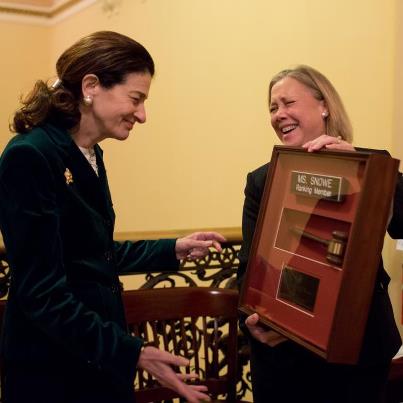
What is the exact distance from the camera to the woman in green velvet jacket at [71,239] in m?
1.04

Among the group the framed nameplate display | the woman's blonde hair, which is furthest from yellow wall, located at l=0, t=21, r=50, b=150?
the framed nameplate display

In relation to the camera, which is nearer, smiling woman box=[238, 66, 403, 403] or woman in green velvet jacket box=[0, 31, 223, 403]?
woman in green velvet jacket box=[0, 31, 223, 403]

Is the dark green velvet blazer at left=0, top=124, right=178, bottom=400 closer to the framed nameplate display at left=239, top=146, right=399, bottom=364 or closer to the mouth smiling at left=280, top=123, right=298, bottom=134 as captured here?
the framed nameplate display at left=239, top=146, right=399, bottom=364

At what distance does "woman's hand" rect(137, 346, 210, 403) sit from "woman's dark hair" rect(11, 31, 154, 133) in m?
0.51

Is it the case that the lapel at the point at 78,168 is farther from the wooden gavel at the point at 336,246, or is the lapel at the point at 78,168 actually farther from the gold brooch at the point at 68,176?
the wooden gavel at the point at 336,246

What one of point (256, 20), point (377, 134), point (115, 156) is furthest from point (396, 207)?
point (115, 156)

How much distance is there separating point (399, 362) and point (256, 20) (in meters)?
1.98

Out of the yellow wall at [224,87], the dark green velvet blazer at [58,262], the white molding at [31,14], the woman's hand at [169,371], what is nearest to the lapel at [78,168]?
the dark green velvet blazer at [58,262]

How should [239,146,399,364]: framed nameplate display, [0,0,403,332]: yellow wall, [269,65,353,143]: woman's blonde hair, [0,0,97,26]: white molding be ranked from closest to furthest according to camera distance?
1. [239,146,399,364]: framed nameplate display
2. [269,65,353,143]: woman's blonde hair
3. [0,0,403,332]: yellow wall
4. [0,0,97,26]: white molding

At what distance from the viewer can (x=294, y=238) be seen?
1.22 meters

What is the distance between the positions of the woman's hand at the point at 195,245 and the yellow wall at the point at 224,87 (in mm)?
935

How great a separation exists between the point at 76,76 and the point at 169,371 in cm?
64

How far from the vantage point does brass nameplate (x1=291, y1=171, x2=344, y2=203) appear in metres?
1.10

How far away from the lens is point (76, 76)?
1204 millimetres
